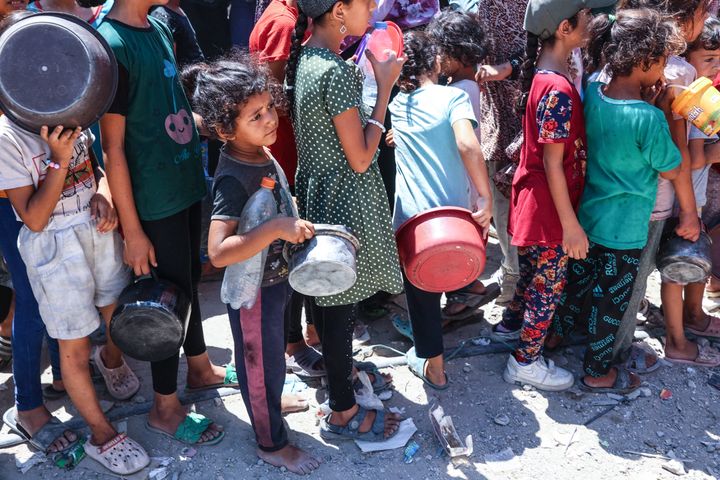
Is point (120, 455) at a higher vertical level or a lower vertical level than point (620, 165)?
lower

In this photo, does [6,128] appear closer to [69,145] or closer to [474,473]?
[69,145]

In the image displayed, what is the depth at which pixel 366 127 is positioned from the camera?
260 cm

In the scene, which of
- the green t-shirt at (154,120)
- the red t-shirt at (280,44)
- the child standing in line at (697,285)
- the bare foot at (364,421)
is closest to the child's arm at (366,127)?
the red t-shirt at (280,44)

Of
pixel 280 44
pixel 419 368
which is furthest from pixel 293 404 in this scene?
pixel 280 44

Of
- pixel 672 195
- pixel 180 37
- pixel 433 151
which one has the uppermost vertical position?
pixel 180 37

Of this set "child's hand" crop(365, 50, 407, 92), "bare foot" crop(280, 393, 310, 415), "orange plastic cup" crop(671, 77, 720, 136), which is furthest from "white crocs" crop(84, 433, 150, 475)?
"orange plastic cup" crop(671, 77, 720, 136)

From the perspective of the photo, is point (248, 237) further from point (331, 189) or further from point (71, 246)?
point (71, 246)

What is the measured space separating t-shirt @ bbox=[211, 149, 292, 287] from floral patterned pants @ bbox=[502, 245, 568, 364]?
4.29ft

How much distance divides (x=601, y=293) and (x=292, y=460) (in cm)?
161

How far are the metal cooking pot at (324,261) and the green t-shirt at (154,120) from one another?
61cm

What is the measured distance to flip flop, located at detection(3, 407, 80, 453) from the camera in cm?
286

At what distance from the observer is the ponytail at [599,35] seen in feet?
9.45

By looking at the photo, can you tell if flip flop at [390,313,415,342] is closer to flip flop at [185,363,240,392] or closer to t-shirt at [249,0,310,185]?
flip flop at [185,363,240,392]

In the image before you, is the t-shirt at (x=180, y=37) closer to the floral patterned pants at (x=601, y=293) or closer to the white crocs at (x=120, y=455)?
the white crocs at (x=120, y=455)
